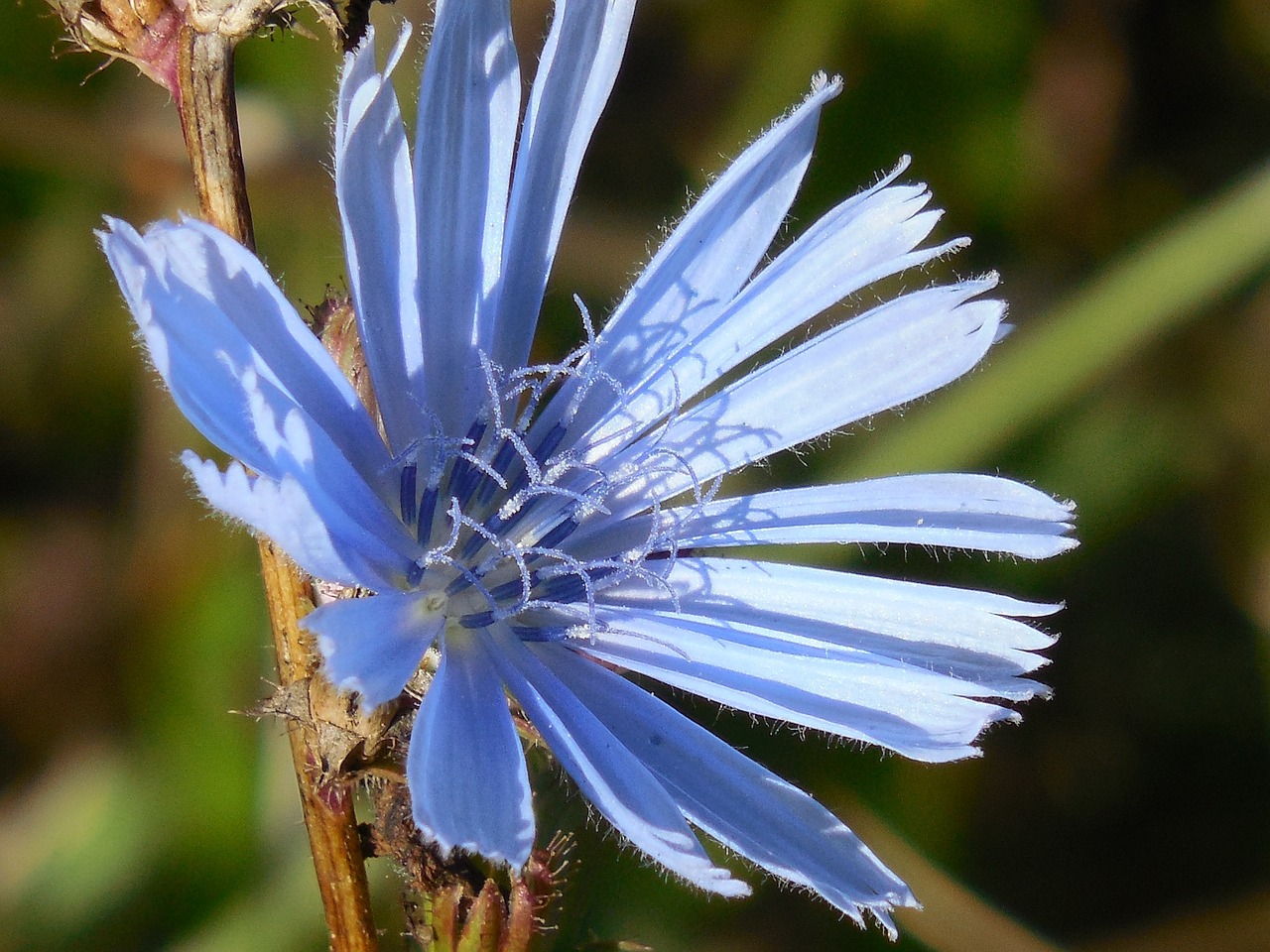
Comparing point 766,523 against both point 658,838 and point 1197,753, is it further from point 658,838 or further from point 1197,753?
point 1197,753

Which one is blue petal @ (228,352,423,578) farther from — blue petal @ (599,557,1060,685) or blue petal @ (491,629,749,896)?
blue petal @ (599,557,1060,685)

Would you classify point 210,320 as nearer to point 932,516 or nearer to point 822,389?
point 822,389

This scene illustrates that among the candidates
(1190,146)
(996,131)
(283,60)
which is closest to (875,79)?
(996,131)

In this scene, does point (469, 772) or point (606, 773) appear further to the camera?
point (606, 773)

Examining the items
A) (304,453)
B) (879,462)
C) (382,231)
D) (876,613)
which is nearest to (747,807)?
(876,613)

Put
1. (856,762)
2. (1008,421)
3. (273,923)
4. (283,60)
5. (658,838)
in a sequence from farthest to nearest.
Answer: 1. (283,60)
2. (856,762)
3. (1008,421)
4. (273,923)
5. (658,838)
